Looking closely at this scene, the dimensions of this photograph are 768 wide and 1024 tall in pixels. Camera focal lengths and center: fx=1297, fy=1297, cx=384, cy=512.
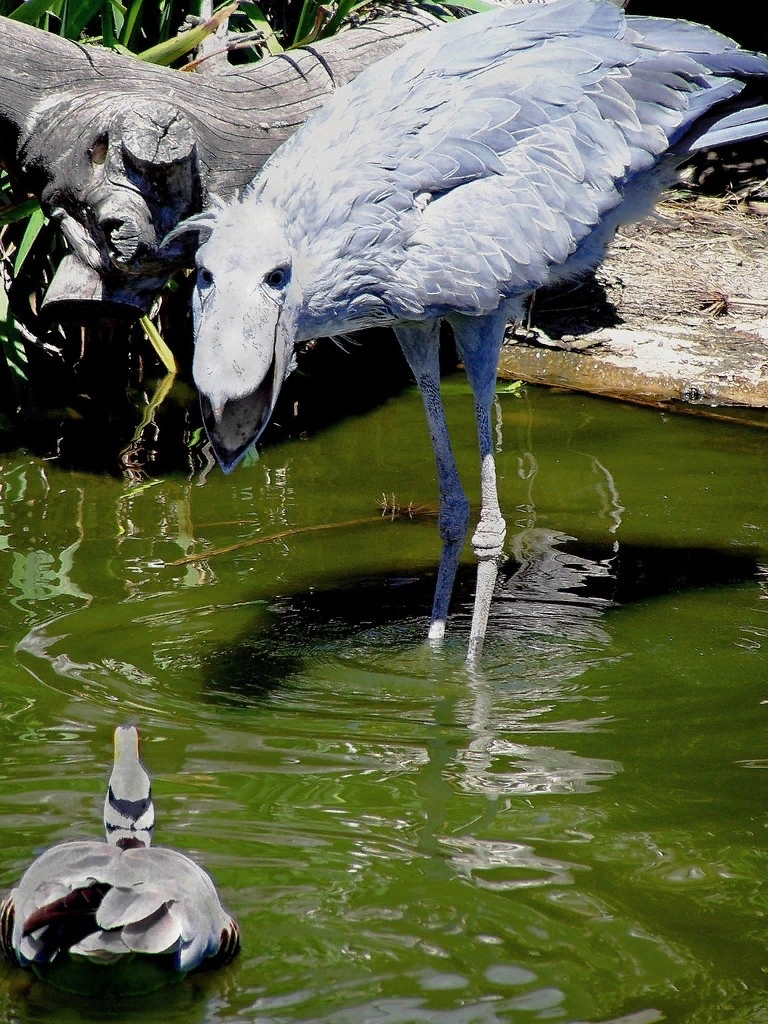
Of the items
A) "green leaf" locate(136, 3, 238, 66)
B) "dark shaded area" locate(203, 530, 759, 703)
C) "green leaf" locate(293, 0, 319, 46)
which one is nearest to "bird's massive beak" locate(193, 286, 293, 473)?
"dark shaded area" locate(203, 530, 759, 703)

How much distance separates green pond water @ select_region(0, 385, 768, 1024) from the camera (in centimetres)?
260

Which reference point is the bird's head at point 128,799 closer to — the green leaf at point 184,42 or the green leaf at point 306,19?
the green leaf at point 184,42

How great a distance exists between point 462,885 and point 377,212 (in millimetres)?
2034

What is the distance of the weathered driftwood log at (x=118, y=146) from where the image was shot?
486cm

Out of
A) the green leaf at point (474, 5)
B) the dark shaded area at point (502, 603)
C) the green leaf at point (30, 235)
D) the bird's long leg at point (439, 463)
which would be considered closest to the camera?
the dark shaded area at point (502, 603)

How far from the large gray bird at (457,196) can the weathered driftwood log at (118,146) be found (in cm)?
91

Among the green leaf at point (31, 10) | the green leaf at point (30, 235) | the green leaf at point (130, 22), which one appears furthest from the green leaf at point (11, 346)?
the green leaf at point (130, 22)

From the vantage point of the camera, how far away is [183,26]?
251 inches

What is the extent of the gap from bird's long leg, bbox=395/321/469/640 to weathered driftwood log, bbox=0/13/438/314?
1033 mm

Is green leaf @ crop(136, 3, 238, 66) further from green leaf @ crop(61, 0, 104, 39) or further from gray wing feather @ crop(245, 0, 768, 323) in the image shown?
gray wing feather @ crop(245, 0, 768, 323)

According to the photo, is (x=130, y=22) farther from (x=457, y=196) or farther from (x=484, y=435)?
(x=484, y=435)

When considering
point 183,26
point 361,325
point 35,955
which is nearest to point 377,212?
point 361,325

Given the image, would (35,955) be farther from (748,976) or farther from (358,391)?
(358,391)

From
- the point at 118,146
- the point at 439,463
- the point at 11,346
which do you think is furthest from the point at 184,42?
the point at 439,463
